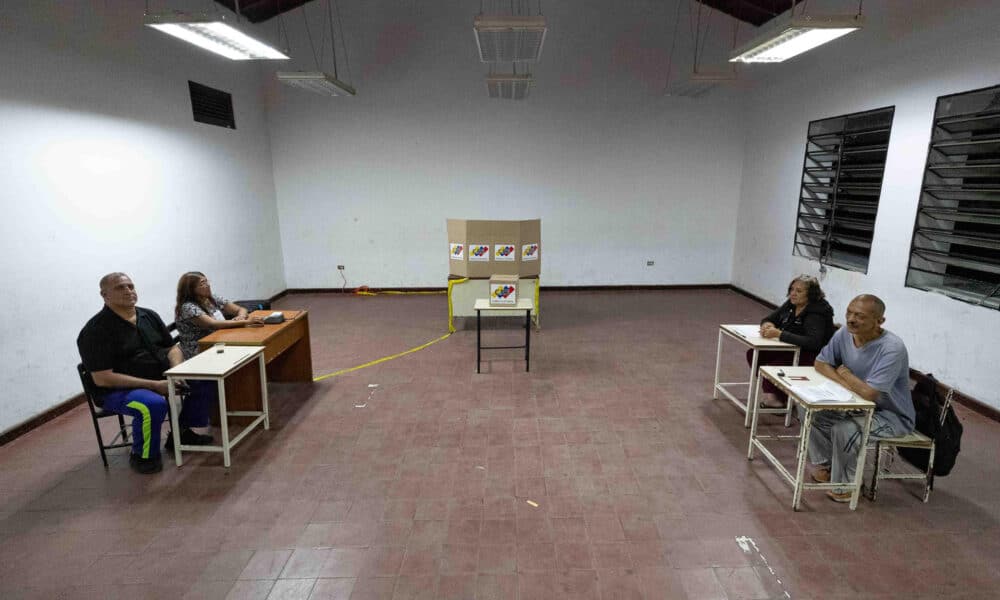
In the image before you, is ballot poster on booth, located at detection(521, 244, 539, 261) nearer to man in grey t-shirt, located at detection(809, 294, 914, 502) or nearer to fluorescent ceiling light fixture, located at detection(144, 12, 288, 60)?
fluorescent ceiling light fixture, located at detection(144, 12, 288, 60)

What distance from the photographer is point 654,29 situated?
724 cm

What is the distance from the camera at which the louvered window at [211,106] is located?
565 cm

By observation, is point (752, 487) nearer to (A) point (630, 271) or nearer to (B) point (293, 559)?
(B) point (293, 559)

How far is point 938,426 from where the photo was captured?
2.63 metres

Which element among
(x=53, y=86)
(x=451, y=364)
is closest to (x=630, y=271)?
(x=451, y=364)

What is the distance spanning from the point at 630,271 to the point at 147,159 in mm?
6662

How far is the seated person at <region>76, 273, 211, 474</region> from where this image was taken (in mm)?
2912

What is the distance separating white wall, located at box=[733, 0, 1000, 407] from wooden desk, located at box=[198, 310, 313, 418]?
551cm

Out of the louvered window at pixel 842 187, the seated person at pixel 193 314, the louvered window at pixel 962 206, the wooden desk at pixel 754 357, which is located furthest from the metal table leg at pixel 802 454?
the seated person at pixel 193 314

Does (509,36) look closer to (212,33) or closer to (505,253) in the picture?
(212,33)

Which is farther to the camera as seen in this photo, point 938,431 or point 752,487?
point 752,487

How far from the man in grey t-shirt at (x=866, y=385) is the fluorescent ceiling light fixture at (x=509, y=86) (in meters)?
4.34

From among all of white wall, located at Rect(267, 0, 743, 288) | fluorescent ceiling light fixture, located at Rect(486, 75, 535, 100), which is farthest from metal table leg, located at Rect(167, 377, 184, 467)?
white wall, located at Rect(267, 0, 743, 288)

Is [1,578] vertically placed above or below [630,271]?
below
